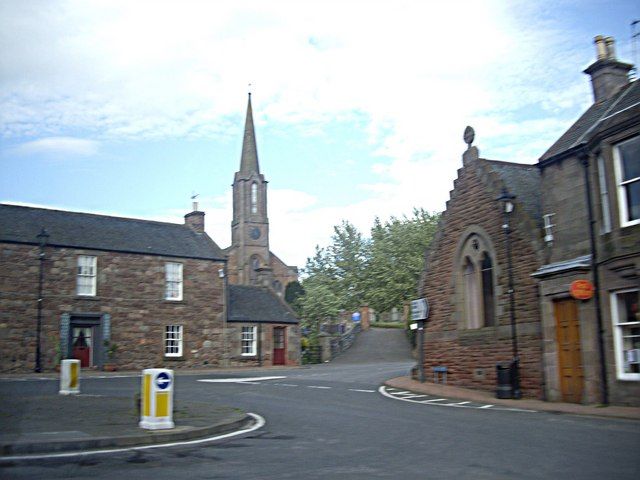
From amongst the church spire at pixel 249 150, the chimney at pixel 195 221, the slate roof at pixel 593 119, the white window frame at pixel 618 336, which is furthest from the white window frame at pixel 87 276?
the church spire at pixel 249 150

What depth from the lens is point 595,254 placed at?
17.0m

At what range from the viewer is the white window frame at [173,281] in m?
37.8

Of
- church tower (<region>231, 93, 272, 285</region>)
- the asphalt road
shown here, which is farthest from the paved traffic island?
church tower (<region>231, 93, 272, 285</region>)

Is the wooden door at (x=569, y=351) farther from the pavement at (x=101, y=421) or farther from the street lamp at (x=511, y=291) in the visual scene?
the street lamp at (x=511, y=291)

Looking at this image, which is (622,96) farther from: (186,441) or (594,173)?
(186,441)

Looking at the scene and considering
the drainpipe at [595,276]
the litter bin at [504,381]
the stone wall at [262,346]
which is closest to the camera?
the drainpipe at [595,276]

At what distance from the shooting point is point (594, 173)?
17375 millimetres

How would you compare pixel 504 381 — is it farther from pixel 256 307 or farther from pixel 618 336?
pixel 256 307

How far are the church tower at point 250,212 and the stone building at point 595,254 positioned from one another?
72.4 m

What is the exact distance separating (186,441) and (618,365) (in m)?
10.4

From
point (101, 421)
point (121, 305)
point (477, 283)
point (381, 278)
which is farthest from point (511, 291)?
point (381, 278)

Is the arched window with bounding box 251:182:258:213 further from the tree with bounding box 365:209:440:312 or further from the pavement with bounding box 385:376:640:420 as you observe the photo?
the pavement with bounding box 385:376:640:420

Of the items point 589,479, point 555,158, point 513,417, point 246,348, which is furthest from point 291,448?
point 246,348

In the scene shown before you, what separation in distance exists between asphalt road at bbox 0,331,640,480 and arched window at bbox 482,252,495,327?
18.9 ft
